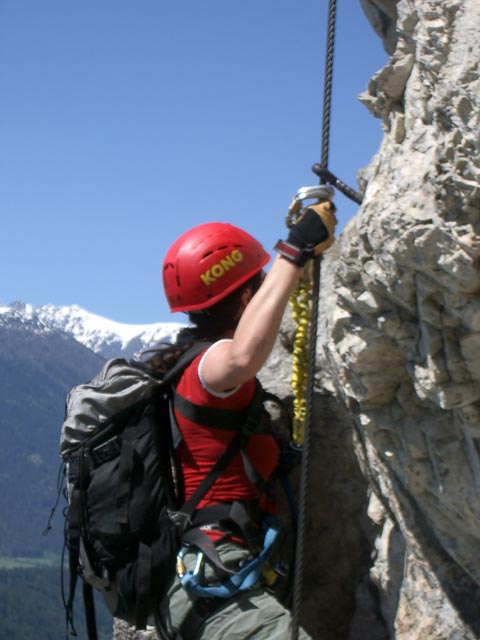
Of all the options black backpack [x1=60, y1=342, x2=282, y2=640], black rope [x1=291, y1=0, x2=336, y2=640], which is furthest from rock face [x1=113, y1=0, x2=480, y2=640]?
black backpack [x1=60, y1=342, x2=282, y2=640]

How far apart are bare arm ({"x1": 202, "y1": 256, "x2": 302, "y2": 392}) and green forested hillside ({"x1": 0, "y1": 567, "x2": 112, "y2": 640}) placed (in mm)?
130398

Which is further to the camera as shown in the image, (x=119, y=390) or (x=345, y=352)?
(x=119, y=390)

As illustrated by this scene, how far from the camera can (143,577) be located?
17.3 feet

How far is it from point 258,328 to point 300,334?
135 centimetres

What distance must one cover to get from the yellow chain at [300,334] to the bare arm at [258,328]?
564 millimetres

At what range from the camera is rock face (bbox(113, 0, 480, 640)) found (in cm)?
430

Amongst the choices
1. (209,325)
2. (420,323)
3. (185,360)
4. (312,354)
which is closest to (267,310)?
(312,354)

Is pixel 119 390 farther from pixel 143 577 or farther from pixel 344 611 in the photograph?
pixel 344 611

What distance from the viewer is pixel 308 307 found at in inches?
239

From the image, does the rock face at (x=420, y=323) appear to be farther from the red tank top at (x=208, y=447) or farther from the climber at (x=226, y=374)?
the red tank top at (x=208, y=447)

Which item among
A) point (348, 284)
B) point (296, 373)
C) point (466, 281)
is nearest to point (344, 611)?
point (296, 373)

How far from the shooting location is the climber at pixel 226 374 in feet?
16.4

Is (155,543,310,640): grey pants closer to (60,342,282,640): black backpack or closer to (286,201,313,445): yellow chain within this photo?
(60,342,282,640): black backpack

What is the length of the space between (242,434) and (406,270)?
1.57m
